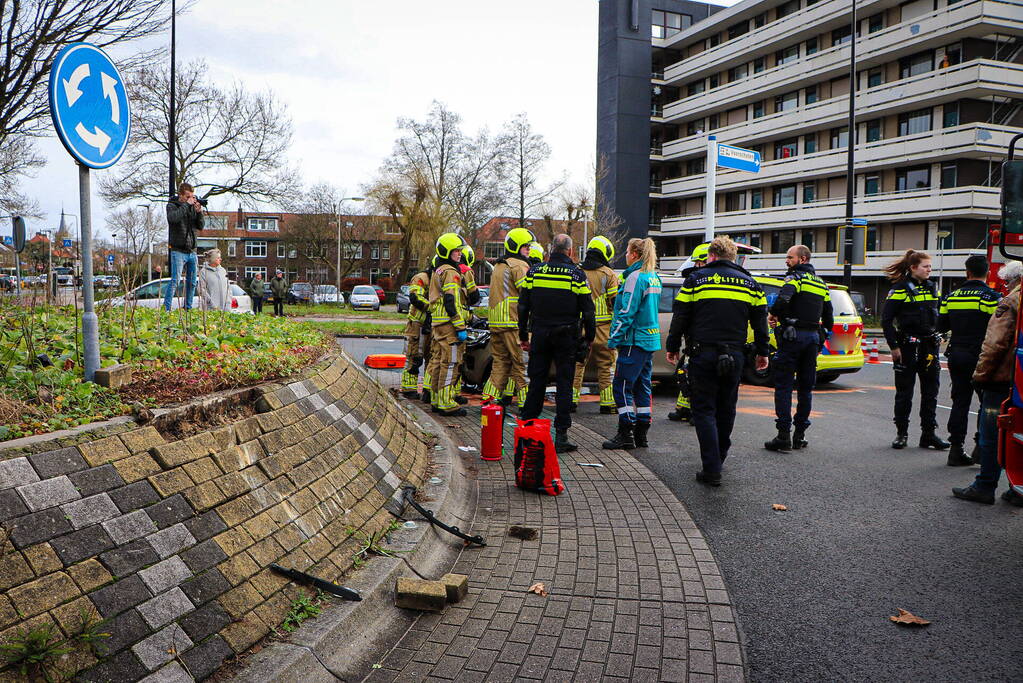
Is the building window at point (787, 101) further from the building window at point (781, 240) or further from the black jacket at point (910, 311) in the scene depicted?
the black jacket at point (910, 311)

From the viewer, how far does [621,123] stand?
56.3m

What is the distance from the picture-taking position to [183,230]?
10031mm

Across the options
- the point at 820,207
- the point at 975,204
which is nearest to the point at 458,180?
the point at 820,207

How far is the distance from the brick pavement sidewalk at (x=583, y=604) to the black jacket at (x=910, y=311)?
3882mm

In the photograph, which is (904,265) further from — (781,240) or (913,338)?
(781,240)

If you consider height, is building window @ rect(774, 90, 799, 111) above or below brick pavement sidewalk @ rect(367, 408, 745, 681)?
above

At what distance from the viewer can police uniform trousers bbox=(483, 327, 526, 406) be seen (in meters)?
9.00

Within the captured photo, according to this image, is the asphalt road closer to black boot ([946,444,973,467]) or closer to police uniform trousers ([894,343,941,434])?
black boot ([946,444,973,467])

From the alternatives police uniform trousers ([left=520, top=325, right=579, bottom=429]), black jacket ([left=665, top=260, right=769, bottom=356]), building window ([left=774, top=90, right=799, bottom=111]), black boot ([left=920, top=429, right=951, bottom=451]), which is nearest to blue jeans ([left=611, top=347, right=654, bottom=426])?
police uniform trousers ([left=520, top=325, right=579, bottom=429])

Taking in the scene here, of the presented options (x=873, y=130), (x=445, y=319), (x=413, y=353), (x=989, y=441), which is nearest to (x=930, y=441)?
(x=989, y=441)

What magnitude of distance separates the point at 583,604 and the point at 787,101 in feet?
166

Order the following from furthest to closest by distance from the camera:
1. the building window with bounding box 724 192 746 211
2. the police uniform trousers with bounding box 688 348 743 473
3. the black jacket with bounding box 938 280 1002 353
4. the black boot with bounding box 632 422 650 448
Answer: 1. the building window with bounding box 724 192 746 211
2. the black boot with bounding box 632 422 650 448
3. the black jacket with bounding box 938 280 1002 353
4. the police uniform trousers with bounding box 688 348 743 473

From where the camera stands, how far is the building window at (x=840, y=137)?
44.2 m

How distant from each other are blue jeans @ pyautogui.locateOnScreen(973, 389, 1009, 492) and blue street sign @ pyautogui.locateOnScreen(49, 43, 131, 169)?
6496 mm
